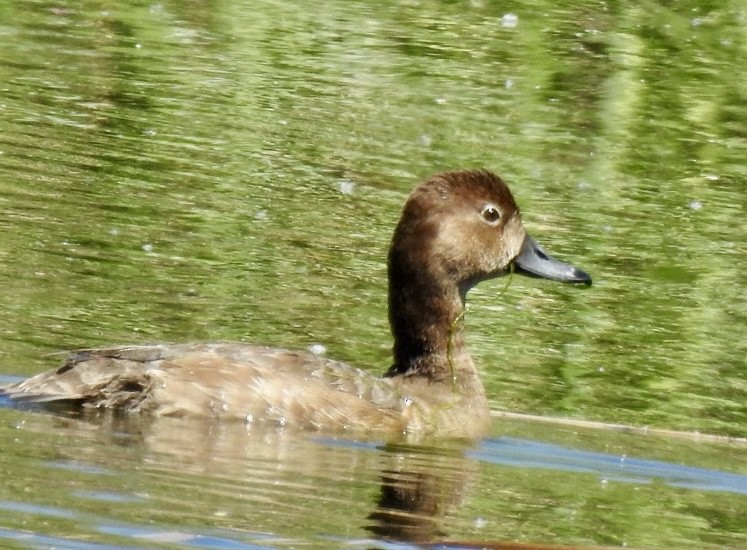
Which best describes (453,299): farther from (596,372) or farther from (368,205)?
(368,205)

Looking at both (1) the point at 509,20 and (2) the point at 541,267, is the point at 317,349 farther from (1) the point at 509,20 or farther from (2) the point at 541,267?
(1) the point at 509,20

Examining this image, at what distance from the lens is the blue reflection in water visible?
28.0 feet

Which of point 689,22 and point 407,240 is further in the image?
point 689,22

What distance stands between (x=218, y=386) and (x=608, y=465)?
1.71 metres

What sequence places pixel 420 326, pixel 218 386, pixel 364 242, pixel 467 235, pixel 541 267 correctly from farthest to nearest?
pixel 364 242 → pixel 541 267 → pixel 467 235 → pixel 420 326 → pixel 218 386

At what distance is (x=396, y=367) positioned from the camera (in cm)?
988

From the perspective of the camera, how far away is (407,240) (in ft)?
32.2

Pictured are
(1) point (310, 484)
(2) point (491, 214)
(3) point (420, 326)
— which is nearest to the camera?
(1) point (310, 484)

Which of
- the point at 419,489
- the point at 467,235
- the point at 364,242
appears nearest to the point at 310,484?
the point at 419,489

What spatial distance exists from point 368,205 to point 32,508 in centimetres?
716

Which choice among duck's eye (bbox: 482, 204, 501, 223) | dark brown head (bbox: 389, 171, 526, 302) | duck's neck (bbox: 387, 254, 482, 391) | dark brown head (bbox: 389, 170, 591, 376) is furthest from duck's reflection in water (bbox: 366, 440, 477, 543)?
duck's eye (bbox: 482, 204, 501, 223)

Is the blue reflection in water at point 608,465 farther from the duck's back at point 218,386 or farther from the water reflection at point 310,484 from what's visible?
the duck's back at point 218,386

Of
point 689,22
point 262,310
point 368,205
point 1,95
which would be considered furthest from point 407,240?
point 689,22

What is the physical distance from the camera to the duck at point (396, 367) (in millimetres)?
8672
